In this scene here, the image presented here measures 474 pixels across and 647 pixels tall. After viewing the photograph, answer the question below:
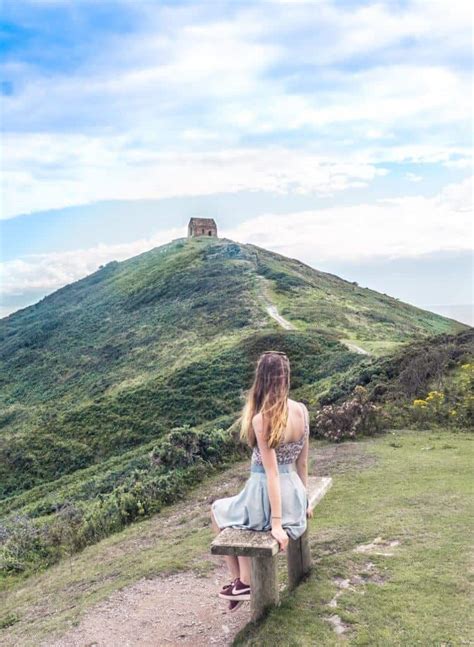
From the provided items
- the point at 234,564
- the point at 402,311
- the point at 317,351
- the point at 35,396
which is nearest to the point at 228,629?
the point at 234,564

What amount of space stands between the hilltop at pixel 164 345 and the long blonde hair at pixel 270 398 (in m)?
18.8

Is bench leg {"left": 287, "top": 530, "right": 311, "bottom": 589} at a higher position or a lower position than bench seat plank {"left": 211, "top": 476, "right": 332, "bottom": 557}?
lower

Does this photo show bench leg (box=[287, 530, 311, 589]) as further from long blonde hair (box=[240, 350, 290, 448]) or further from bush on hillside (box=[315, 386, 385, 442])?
bush on hillside (box=[315, 386, 385, 442])

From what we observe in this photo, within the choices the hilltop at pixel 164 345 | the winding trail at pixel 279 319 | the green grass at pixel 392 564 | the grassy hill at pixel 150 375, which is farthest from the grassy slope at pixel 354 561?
the winding trail at pixel 279 319

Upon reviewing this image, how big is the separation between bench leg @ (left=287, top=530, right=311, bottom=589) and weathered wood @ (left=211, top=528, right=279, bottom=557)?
2.57ft

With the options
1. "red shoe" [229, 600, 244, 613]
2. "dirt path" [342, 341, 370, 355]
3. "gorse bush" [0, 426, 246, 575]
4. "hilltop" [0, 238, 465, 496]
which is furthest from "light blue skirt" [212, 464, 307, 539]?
"dirt path" [342, 341, 370, 355]

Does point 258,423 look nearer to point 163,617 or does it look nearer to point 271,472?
point 271,472

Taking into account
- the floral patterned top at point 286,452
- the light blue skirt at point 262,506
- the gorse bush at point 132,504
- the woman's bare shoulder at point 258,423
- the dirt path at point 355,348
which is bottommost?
the gorse bush at point 132,504

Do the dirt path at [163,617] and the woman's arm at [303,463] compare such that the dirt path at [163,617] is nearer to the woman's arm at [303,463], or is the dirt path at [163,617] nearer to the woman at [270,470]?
the woman at [270,470]

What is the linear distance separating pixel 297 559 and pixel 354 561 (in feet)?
2.34

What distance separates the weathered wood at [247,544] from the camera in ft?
12.3

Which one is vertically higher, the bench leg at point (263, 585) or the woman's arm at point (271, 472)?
the woman's arm at point (271, 472)

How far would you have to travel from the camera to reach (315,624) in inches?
159

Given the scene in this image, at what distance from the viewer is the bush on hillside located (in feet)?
34.4
